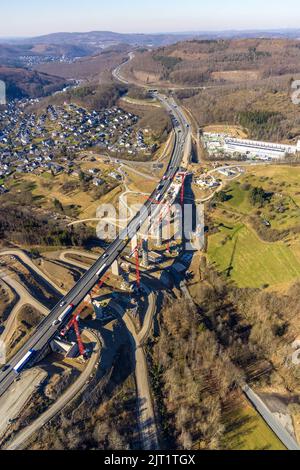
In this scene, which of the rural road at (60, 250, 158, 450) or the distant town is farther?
the distant town

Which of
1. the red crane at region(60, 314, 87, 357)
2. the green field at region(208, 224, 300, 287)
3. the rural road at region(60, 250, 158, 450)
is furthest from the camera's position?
the green field at region(208, 224, 300, 287)

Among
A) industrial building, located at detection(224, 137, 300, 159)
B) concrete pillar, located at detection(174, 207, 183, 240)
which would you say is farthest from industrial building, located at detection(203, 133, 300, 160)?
concrete pillar, located at detection(174, 207, 183, 240)

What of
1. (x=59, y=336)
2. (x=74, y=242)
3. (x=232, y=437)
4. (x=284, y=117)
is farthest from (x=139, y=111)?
(x=232, y=437)

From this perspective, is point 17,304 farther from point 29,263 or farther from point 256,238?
point 256,238

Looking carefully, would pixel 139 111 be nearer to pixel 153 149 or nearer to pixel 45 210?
pixel 153 149

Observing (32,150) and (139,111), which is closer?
(32,150)

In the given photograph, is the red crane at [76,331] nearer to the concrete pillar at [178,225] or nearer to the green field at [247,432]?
the green field at [247,432]

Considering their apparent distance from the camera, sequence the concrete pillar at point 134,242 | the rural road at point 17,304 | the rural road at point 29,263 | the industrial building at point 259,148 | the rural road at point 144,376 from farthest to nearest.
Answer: the industrial building at point 259,148
the concrete pillar at point 134,242
the rural road at point 29,263
the rural road at point 17,304
the rural road at point 144,376

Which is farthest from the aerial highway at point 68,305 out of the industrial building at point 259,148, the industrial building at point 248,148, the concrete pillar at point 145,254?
the industrial building at point 259,148

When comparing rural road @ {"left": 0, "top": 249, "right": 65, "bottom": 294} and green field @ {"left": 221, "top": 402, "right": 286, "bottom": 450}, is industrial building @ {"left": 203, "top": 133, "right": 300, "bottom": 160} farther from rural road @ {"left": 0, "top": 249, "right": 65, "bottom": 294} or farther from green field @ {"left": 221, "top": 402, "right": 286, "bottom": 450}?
green field @ {"left": 221, "top": 402, "right": 286, "bottom": 450}
